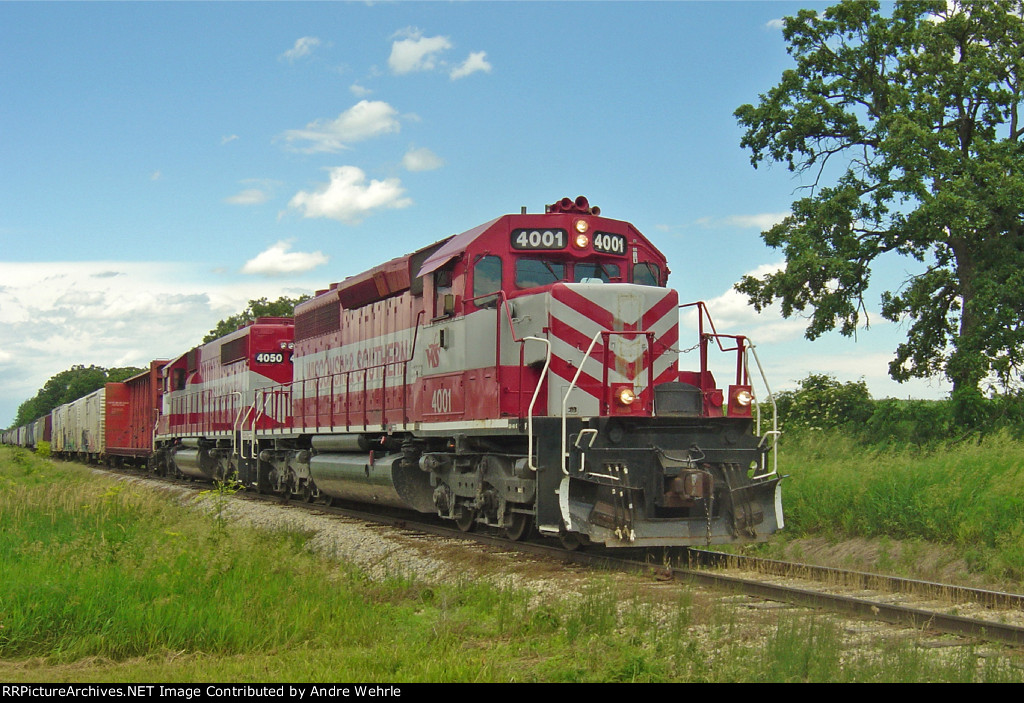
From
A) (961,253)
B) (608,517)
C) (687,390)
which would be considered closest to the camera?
(608,517)

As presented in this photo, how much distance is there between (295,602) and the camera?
6652mm

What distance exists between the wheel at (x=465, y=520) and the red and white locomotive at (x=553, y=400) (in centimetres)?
3

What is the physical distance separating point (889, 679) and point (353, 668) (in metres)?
2.91

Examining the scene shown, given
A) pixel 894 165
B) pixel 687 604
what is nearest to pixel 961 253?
pixel 894 165

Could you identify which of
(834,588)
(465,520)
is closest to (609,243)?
(465,520)

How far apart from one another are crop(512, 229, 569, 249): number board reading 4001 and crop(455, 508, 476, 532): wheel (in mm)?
3415

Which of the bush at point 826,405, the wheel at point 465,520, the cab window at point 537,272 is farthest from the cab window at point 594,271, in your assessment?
the bush at point 826,405

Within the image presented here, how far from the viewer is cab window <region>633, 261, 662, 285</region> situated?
1116 cm

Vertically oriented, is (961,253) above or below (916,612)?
above

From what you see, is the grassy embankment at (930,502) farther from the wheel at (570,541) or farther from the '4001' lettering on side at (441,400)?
the '4001' lettering on side at (441,400)

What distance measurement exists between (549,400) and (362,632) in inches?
171

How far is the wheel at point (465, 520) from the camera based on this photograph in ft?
38.4

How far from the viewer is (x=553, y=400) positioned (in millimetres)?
10023
